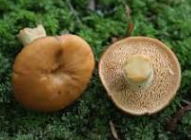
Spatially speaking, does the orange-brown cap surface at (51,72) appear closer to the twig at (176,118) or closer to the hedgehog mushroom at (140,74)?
the hedgehog mushroom at (140,74)

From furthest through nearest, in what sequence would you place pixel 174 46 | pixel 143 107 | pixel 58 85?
pixel 174 46 → pixel 143 107 → pixel 58 85

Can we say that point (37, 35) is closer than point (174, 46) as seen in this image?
Yes

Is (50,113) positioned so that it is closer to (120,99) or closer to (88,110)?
(88,110)

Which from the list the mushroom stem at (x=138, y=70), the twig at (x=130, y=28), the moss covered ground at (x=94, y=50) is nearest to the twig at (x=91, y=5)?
the moss covered ground at (x=94, y=50)

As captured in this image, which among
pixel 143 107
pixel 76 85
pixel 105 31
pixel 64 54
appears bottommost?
pixel 143 107

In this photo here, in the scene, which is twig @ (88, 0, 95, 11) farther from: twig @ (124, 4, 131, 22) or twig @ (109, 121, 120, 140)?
twig @ (109, 121, 120, 140)

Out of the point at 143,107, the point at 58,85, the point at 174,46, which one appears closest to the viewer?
the point at 58,85

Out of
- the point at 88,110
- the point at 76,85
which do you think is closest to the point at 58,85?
the point at 76,85
